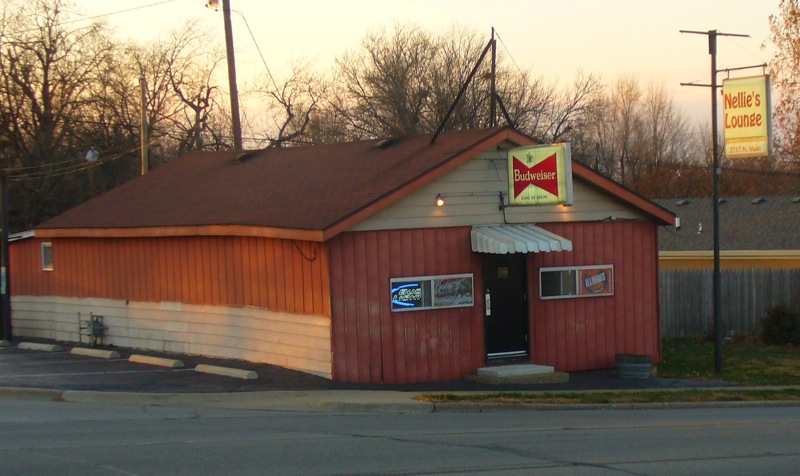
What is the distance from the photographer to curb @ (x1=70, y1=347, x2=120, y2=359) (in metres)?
21.5

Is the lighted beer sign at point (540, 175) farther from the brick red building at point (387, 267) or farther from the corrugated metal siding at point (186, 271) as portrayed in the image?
the corrugated metal siding at point (186, 271)

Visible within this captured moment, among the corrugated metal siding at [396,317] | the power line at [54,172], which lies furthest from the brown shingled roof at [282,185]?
the power line at [54,172]

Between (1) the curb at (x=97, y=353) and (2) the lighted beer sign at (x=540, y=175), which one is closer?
(2) the lighted beer sign at (x=540, y=175)

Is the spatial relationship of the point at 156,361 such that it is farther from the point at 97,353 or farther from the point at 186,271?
the point at 186,271

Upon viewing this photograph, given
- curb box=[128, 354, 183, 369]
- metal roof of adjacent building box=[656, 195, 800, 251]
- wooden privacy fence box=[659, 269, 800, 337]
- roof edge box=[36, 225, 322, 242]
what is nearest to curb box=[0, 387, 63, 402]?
curb box=[128, 354, 183, 369]

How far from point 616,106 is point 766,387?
51354mm

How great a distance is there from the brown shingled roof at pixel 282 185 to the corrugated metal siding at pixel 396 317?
99 centimetres

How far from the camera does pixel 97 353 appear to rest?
21703 millimetres

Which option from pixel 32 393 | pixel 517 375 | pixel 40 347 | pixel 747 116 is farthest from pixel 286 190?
pixel 747 116

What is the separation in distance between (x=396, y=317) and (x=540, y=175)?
4.00 m

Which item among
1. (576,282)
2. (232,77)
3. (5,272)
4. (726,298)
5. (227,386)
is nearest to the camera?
(227,386)

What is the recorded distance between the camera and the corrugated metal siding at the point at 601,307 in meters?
20.3

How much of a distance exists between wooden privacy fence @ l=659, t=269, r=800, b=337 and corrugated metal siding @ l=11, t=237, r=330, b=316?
53.1ft

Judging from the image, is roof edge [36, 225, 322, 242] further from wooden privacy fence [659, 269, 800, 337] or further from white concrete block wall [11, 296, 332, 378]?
wooden privacy fence [659, 269, 800, 337]
